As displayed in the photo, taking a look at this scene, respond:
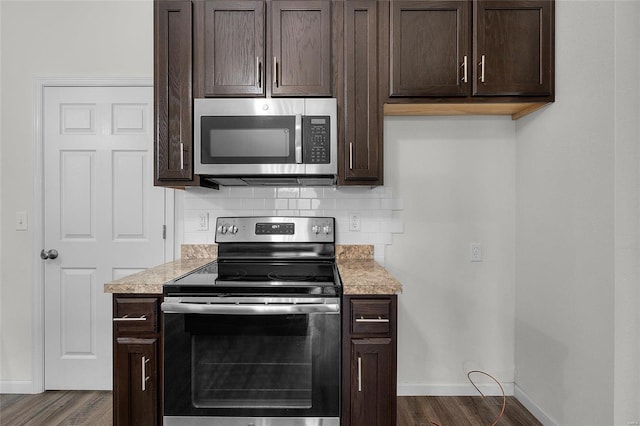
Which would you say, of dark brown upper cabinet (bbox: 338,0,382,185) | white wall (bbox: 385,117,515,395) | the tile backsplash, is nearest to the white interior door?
the tile backsplash

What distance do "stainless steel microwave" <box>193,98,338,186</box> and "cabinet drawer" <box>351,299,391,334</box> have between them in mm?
734

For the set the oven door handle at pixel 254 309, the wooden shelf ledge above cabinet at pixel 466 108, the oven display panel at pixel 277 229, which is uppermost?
the wooden shelf ledge above cabinet at pixel 466 108

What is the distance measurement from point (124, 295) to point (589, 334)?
6.89ft

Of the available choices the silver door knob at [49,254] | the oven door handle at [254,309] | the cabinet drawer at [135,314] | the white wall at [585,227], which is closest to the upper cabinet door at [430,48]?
the white wall at [585,227]

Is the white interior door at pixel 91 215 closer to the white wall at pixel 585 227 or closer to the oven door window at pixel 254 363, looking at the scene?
the oven door window at pixel 254 363

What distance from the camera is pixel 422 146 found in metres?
2.53

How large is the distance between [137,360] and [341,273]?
101cm

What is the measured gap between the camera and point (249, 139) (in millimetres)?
2084

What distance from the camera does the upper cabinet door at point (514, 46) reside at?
207cm

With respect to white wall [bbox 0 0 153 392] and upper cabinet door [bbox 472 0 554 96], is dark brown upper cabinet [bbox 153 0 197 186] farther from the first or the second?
upper cabinet door [bbox 472 0 554 96]

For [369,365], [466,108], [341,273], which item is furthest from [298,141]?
[369,365]

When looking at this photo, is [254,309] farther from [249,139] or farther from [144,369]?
[249,139]

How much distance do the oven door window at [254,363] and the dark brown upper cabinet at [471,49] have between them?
1.38m

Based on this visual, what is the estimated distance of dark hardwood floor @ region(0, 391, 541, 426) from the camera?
2.22 m
